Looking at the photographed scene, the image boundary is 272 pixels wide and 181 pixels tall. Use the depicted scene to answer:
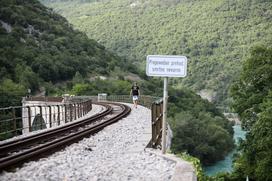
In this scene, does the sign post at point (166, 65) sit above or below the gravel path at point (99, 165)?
above

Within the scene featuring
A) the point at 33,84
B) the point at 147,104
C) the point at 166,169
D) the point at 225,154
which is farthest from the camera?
the point at 33,84

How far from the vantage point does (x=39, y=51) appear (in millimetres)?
109812

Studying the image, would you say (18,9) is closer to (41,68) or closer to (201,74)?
(41,68)

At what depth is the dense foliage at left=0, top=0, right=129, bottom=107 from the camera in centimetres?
9338

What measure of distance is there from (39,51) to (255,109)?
276 feet

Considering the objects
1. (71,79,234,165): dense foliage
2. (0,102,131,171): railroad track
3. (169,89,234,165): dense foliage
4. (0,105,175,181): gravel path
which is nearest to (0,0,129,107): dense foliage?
(71,79,234,165): dense foliage

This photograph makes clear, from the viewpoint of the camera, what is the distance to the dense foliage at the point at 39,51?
3676 inches

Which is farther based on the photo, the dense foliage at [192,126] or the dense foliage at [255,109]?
the dense foliage at [192,126]

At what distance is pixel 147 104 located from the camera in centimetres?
3956

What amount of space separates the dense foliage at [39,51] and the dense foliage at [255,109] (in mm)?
43702

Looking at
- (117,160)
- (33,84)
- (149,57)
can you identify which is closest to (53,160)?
(117,160)

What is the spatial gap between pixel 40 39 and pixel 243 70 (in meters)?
94.0

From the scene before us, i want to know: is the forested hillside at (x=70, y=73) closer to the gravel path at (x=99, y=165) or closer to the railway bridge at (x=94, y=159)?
the railway bridge at (x=94, y=159)

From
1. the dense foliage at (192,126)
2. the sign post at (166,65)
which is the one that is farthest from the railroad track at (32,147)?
the dense foliage at (192,126)
